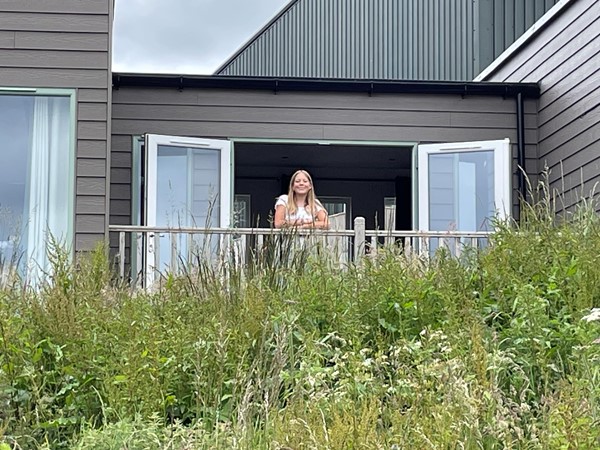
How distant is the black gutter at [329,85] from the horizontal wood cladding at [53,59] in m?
1.75

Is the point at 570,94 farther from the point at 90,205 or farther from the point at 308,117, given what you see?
the point at 90,205

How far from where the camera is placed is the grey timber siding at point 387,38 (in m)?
13.5

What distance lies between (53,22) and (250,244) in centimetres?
242

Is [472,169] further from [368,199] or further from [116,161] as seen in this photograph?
[368,199]

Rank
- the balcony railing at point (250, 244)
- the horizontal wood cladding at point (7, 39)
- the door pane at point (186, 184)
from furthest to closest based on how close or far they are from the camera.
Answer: the door pane at point (186, 184), the horizontal wood cladding at point (7, 39), the balcony railing at point (250, 244)

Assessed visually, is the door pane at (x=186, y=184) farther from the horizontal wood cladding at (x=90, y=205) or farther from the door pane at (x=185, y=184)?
the horizontal wood cladding at (x=90, y=205)

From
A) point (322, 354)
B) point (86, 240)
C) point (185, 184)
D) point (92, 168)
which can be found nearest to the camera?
point (322, 354)

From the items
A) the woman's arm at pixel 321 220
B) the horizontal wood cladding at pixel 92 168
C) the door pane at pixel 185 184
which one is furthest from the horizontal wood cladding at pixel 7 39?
the woman's arm at pixel 321 220

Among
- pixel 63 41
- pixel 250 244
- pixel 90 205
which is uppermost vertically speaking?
pixel 63 41

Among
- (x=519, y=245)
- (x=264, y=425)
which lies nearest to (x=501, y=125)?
(x=519, y=245)

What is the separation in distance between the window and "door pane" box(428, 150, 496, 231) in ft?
11.7

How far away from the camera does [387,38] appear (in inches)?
725

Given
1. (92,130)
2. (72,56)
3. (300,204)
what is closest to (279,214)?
(300,204)

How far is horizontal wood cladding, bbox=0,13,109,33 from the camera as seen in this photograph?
25.2ft
